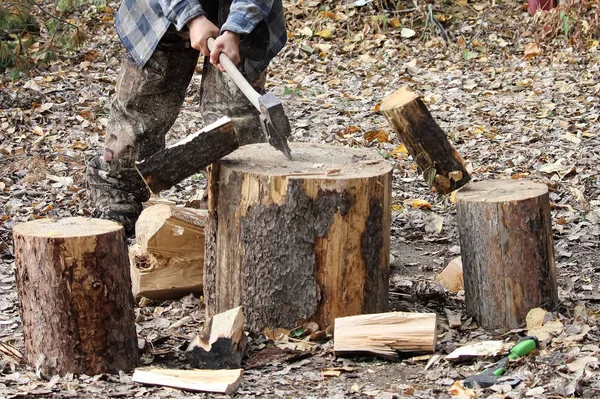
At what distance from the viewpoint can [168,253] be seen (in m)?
4.14

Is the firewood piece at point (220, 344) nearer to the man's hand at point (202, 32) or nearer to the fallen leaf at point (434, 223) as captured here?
the man's hand at point (202, 32)

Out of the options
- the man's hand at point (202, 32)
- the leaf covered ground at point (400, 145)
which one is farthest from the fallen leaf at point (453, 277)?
the man's hand at point (202, 32)

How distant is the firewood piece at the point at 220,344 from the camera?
3287mm

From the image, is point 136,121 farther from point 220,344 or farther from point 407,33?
point 407,33

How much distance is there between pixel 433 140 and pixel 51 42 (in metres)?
5.35

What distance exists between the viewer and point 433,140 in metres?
3.77

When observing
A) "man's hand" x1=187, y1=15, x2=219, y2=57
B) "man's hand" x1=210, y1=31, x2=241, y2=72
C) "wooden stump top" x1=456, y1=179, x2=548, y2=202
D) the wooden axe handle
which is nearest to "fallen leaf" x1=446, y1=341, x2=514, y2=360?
"wooden stump top" x1=456, y1=179, x2=548, y2=202

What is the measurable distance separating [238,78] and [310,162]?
486mm

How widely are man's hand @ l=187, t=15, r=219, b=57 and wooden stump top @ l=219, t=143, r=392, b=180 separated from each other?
0.52 metres

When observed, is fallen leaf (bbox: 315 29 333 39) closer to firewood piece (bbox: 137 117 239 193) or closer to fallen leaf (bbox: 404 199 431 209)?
fallen leaf (bbox: 404 199 431 209)

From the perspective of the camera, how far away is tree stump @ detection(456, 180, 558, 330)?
3.50m

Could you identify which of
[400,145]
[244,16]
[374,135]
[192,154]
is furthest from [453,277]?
[374,135]

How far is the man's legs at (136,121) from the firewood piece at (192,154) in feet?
3.53

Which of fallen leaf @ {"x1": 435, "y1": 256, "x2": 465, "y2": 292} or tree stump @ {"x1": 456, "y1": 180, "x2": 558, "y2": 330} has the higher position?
tree stump @ {"x1": 456, "y1": 180, "x2": 558, "y2": 330}
